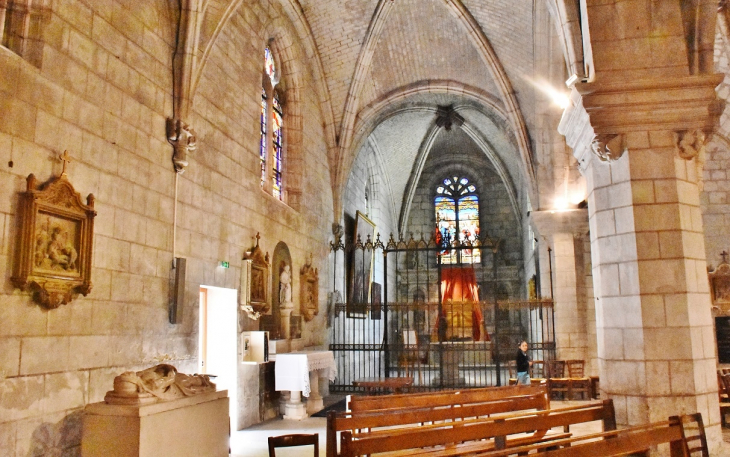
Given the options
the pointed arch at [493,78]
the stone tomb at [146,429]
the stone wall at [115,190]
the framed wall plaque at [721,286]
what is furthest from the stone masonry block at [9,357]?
the framed wall plaque at [721,286]

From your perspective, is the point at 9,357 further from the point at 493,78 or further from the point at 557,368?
the point at 493,78

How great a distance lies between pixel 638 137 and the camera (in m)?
5.60

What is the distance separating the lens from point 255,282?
924cm

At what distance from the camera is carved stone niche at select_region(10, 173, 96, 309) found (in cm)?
486

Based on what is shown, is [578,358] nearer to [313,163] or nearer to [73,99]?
[313,163]

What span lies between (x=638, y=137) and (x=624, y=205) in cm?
63

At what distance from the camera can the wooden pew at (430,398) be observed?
17.0 ft

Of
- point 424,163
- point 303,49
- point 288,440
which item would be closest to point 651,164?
point 288,440

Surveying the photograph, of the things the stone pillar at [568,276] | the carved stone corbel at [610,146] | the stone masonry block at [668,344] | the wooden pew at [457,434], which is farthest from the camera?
the stone pillar at [568,276]

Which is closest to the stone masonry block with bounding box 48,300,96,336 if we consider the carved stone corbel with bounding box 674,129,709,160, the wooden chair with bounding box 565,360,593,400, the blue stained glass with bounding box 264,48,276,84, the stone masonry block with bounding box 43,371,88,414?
the stone masonry block with bounding box 43,371,88,414

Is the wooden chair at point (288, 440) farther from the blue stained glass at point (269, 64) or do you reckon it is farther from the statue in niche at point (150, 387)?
the blue stained glass at point (269, 64)

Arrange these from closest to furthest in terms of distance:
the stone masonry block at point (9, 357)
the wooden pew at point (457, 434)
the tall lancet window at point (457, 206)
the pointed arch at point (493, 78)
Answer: the wooden pew at point (457, 434), the stone masonry block at point (9, 357), the pointed arch at point (493, 78), the tall lancet window at point (457, 206)

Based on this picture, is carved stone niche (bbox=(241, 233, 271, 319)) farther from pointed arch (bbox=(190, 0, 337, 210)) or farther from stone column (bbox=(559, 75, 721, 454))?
stone column (bbox=(559, 75, 721, 454))

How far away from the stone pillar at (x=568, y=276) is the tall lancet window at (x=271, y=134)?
16.7 ft
